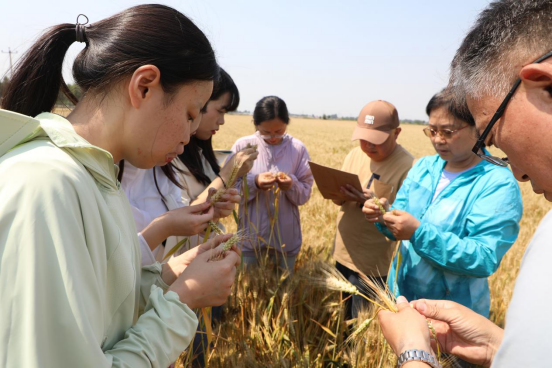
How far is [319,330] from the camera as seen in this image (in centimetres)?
296

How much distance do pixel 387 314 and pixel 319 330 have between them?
1458mm

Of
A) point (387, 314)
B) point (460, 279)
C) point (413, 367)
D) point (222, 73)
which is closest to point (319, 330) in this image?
point (460, 279)

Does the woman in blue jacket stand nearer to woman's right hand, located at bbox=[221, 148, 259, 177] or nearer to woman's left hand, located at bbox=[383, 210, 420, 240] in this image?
woman's left hand, located at bbox=[383, 210, 420, 240]

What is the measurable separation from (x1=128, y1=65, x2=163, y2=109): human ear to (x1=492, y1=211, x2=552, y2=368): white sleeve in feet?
3.85

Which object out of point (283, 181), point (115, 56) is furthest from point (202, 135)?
point (115, 56)

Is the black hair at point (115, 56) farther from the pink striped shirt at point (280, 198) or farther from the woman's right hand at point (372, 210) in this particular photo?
the pink striped shirt at point (280, 198)

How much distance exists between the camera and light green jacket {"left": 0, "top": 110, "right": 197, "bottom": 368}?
84 cm

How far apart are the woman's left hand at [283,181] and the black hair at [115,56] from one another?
2.33 meters

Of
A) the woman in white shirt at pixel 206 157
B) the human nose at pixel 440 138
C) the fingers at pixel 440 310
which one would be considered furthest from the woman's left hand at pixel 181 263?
the human nose at pixel 440 138

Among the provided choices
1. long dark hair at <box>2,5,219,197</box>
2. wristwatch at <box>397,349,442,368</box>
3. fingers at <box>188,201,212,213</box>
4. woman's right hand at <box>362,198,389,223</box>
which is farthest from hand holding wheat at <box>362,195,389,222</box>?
long dark hair at <box>2,5,219,197</box>

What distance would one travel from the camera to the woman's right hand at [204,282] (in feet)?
4.46

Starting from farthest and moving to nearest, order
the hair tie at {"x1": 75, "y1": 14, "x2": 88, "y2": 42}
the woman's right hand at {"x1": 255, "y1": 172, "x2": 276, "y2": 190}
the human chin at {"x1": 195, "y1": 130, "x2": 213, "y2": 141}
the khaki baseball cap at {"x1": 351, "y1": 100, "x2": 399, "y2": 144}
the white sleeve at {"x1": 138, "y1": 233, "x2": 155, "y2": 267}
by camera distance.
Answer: the woman's right hand at {"x1": 255, "y1": 172, "x2": 276, "y2": 190} < the khaki baseball cap at {"x1": 351, "y1": 100, "x2": 399, "y2": 144} < the human chin at {"x1": 195, "y1": 130, "x2": 213, "y2": 141} < the white sleeve at {"x1": 138, "y1": 233, "x2": 155, "y2": 267} < the hair tie at {"x1": 75, "y1": 14, "x2": 88, "y2": 42}

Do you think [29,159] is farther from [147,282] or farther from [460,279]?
[460,279]

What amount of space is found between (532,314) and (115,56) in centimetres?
137
